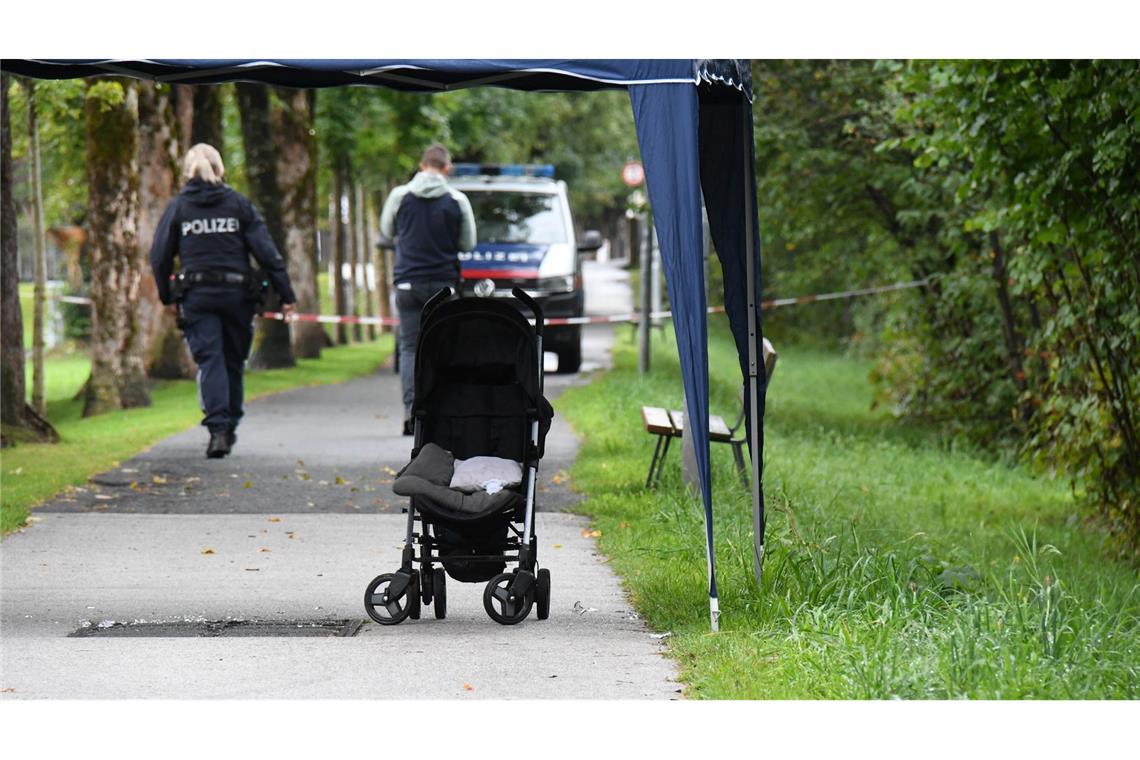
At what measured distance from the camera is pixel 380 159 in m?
34.6

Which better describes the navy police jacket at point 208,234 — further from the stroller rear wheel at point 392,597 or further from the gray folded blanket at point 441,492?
the stroller rear wheel at point 392,597

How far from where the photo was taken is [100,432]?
52.9 feet

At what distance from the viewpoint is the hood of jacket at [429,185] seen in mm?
13828

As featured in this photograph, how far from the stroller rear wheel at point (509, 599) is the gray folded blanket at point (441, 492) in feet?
1.09

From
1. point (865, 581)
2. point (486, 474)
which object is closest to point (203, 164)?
point (486, 474)

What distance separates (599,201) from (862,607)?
57.9 m

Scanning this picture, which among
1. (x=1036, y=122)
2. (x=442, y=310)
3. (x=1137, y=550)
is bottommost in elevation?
(x=1137, y=550)

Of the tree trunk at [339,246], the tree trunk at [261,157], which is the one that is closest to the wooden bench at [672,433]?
the tree trunk at [261,157]

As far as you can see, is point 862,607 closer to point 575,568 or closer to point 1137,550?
point 575,568

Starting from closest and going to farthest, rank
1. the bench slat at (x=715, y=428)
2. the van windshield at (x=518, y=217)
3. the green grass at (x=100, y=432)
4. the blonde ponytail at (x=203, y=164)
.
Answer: the bench slat at (x=715, y=428), the green grass at (x=100, y=432), the blonde ponytail at (x=203, y=164), the van windshield at (x=518, y=217)

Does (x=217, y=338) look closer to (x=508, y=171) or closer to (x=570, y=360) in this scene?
(x=570, y=360)

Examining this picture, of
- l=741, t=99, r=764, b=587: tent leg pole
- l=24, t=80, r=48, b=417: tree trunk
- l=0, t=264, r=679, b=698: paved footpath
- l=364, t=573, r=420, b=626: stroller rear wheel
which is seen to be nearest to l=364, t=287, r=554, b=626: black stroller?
l=364, t=573, r=420, b=626: stroller rear wheel

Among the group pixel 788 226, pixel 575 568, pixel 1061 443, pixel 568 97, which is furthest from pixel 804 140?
pixel 568 97

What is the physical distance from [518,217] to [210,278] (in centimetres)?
1121
